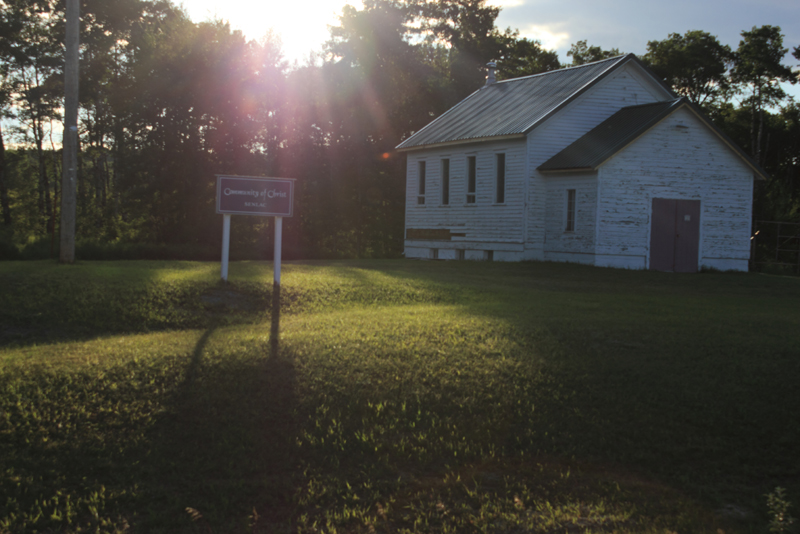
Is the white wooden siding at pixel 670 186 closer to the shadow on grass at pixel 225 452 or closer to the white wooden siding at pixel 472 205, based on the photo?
the white wooden siding at pixel 472 205

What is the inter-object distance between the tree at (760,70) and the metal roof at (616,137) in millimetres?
21754

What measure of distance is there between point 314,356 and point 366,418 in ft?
6.62

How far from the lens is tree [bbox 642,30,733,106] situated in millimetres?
45750

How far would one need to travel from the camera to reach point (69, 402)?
291 inches

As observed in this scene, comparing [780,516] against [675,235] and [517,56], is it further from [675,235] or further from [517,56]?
[517,56]

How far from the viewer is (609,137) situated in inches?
971

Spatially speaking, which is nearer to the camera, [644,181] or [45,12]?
[644,181]

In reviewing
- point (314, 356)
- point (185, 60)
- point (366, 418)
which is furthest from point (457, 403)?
point (185, 60)

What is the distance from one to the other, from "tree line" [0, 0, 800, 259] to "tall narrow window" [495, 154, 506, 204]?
12040 millimetres

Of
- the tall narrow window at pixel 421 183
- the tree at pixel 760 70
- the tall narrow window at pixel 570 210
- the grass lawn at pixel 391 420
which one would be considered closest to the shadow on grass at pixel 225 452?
the grass lawn at pixel 391 420

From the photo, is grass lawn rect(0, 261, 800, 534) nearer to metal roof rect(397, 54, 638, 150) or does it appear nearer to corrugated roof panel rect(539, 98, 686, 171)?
corrugated roof panel rect(539, 98, 686, 171)

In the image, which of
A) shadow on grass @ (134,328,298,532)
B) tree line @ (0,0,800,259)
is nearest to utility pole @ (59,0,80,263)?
shadow on grass @ (134,328,298,532)

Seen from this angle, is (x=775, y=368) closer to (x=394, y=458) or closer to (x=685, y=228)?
(x=394, y=458)

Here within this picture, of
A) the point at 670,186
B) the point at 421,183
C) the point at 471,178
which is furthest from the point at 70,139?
the point at 670,186
